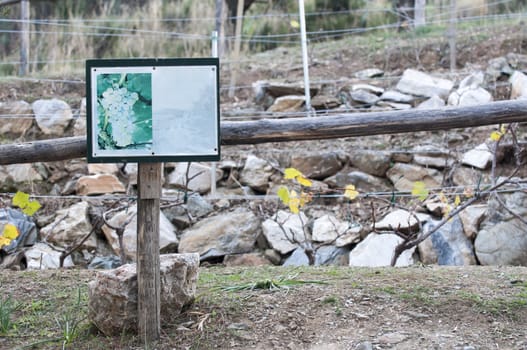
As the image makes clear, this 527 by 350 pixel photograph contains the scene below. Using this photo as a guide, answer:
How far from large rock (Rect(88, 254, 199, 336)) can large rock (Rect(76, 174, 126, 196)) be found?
15.7 feet

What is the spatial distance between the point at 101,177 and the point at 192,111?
528 cm

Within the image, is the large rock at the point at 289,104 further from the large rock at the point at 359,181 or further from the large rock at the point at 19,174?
the large rock at the point at 19,174

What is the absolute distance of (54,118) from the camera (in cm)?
931

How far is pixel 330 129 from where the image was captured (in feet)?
12.8

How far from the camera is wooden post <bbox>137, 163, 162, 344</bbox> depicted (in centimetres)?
347

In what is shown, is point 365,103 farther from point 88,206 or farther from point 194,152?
point 194,152

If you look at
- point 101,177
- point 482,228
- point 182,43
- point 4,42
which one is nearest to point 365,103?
point 482,228

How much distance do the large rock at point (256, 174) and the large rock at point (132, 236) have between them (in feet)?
3.96

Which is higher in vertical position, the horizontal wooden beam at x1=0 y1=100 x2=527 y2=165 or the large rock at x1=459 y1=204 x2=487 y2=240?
the horizontal wooden beam at x1=0 y1=100 x2=527 y2=165

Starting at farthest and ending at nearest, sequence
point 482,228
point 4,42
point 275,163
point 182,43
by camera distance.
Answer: point 4,42 → point 182,43 → point 275,163 → point 482,228

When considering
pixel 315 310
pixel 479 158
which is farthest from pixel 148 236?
pixel 479 158

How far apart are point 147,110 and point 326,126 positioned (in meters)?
1.06

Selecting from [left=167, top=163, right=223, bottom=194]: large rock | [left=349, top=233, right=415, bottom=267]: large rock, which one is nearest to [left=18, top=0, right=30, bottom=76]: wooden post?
[left=167, top=163, right=223, bottom=194]: large rock

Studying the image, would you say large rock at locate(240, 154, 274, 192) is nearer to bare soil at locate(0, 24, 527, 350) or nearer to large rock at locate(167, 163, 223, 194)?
large rock at locate(167, 163, 223, 194)
